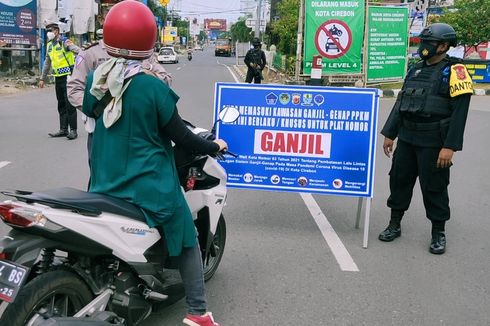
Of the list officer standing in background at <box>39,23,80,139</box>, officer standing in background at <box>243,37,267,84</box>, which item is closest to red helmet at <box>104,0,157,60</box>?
officer standing in background at <box>39,23,80,139</box>

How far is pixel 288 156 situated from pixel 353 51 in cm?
1487

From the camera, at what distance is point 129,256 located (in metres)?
2.75

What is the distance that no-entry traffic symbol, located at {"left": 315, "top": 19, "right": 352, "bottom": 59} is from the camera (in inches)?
734

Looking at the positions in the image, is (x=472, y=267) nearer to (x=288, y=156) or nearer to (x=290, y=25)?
(x=288, y=156)

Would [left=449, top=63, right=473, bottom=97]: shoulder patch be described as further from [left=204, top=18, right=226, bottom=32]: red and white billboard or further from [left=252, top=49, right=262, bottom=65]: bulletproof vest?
[left=204, top=18, right=226, bottom=32]: red and white billboard

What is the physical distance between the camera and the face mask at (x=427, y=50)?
4.51 metres

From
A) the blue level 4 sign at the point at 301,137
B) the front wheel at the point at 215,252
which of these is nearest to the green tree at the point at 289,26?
the blue level 4 sign at the point at 301,137

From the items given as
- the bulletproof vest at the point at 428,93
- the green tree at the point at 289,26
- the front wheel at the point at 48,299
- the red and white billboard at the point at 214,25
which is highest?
the red and white billboard at the point at 214,25

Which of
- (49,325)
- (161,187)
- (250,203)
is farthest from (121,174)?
(250,203)

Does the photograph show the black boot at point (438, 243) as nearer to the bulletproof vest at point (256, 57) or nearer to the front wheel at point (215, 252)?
the front wheel at point (215, 252)

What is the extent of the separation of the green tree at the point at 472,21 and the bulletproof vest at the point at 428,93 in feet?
70.7

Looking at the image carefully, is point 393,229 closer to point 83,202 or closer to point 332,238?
point 332,238

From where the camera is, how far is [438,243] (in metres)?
4.83

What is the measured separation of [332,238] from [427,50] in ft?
6.11
